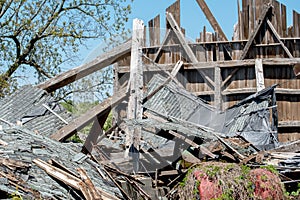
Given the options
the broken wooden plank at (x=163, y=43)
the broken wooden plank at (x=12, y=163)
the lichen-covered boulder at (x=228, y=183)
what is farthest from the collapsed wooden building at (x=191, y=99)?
the lichen-covered boulder at (x=228, y=183)

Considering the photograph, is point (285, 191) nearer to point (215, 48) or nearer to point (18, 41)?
point (215, 48)

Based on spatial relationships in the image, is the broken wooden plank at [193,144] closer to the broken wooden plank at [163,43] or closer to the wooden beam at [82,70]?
the wooden beam at [82,70]

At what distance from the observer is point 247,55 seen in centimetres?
1299

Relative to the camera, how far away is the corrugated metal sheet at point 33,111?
302 inches

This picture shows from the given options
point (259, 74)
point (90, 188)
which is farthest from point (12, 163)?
point (259, 74)

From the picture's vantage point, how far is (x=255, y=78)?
1287 cm

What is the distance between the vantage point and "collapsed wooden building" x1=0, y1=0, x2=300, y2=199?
23.1 feet

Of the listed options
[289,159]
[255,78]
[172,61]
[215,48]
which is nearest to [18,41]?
[172,61]

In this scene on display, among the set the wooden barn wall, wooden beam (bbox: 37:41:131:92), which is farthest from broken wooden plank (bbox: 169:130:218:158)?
the wooden barn wall

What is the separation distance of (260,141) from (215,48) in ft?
12.6

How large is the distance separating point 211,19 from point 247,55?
1.85m

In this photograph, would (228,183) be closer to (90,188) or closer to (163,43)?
(90,188)

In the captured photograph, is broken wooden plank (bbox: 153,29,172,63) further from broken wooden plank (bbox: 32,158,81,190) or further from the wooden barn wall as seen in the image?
broken wooden plank (bbox: 32,158,81,190)

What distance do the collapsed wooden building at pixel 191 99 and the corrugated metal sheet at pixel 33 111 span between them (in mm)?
63
